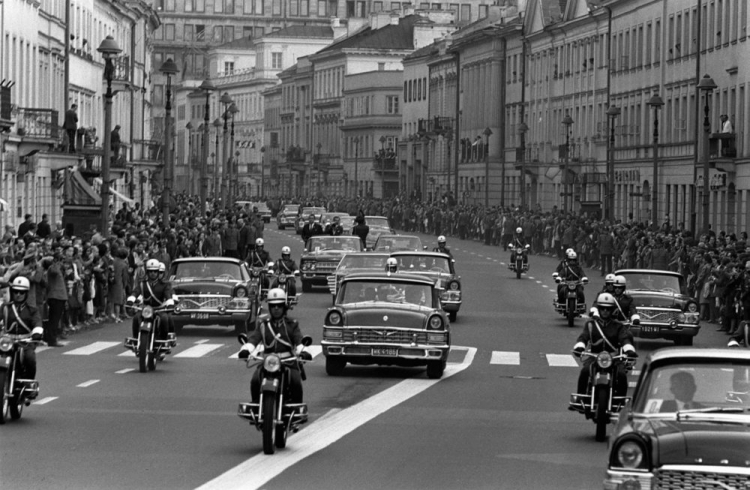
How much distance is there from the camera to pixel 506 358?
102 feet

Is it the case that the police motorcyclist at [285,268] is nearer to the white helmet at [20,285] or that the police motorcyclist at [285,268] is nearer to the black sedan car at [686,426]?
the white helmet at [20,285]

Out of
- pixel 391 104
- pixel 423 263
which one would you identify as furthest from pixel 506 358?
pixel 391 104

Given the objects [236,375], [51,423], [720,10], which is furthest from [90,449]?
[720,10]

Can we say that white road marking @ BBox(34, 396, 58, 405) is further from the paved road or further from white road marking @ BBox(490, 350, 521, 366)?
white road marking @ BBox(490, 350, 521, 366)

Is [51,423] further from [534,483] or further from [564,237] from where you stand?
[564,237]

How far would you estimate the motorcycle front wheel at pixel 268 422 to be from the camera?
17.4 meters

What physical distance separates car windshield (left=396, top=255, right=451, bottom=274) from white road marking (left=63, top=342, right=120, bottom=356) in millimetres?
9044

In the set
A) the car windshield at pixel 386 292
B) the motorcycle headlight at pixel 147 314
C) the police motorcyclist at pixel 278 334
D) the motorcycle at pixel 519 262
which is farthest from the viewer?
the motorcycle at pixel 519 262

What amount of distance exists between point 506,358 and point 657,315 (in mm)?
3485

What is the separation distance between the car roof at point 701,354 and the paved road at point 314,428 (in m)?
2.04

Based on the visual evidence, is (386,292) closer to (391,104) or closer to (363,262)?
(363,262)

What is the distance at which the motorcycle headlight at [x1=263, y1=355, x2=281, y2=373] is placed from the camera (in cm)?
1758

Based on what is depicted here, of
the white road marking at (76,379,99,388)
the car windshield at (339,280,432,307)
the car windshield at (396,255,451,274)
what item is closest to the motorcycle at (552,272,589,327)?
the car windshield at (396,255,451,274)

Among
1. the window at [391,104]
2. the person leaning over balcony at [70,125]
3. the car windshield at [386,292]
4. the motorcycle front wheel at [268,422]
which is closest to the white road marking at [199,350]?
the car windshield at [386,292]
